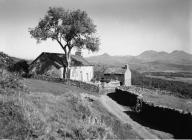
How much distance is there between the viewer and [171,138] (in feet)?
51.2

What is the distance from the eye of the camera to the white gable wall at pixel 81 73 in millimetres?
50334

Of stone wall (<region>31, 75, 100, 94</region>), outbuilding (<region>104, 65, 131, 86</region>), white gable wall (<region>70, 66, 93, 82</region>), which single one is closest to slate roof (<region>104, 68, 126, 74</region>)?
outbuilding (<region>104, 65, 131, 86</region>)

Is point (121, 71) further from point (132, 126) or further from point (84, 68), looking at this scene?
point (132, 126)

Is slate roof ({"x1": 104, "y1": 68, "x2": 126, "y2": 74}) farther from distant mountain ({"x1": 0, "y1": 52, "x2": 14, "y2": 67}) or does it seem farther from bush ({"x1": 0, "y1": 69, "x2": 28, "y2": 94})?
distant mountain ({"x1": 0, "y1": 52, "x2": 14, "y2": 67})

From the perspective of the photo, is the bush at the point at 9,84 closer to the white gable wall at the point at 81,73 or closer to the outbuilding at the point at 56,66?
the outbuilding at the point at 56,66

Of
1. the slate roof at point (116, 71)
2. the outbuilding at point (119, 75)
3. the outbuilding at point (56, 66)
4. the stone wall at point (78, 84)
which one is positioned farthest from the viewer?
the slate roof at point (116, 71)

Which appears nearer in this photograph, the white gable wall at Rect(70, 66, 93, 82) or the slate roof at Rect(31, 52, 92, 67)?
the slate roof at Rect(31, 52, 92, 67)

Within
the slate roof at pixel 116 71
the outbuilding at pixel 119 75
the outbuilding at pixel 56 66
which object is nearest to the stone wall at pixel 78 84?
the outbuilding at pixel 56 66

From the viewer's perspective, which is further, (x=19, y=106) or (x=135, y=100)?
(x=135, y=100)

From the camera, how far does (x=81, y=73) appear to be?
173 feet

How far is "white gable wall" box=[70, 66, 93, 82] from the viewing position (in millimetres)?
50334

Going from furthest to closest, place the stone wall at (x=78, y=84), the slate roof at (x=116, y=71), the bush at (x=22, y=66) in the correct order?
1. the slate roof at (x=116, y=71)
2. the bush at (x=22, y=66)
3. the stone wall at (x=78, y=84)

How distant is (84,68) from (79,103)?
115ft

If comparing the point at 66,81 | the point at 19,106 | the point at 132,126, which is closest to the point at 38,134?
the point at 19,106
